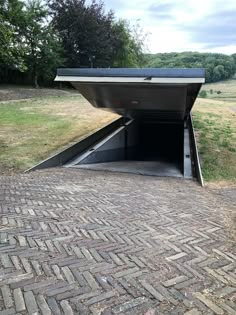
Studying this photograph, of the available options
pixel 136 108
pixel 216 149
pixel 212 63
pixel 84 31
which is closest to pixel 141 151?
pixel 136 108

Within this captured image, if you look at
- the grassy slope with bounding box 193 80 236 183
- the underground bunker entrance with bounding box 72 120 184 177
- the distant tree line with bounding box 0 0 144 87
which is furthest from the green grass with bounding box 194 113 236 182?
the distant tree line with bounding box 0 0 144 87

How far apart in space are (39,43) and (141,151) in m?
16.8

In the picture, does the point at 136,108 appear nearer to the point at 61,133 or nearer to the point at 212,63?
the point at 61,133

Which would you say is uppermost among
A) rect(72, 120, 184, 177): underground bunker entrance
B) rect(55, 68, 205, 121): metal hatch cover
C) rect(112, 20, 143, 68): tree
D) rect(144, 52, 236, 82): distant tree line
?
rect(112, 20, 143, 68): tree

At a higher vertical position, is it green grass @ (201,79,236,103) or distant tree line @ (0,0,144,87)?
distant tree line @ (0,0,144,87)

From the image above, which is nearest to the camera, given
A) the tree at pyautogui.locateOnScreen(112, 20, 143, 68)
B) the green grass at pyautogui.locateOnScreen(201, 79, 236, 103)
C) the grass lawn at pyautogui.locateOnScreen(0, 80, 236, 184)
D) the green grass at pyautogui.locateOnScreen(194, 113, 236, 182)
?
the green grass at pyautogui.locateOnScreen(194, 113, 236, 182)

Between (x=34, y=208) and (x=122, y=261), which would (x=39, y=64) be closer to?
(x=34, y=208)

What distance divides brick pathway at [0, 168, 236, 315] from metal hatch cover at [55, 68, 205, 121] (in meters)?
3.36

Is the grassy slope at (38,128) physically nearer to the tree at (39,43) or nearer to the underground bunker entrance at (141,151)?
the underground bunker entrance at (141,151)

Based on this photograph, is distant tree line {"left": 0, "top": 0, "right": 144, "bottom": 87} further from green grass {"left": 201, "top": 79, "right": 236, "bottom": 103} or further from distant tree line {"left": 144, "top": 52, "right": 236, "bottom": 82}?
green grass {"left": 201, "top": 79, "right": 236, "bottom": 103}

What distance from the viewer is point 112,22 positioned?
37750 mm

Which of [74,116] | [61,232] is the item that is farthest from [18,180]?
[74,116]

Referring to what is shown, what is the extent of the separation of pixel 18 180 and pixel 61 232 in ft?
12.1

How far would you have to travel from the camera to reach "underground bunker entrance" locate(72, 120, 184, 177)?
10945 mm
